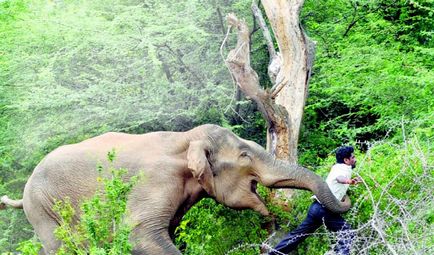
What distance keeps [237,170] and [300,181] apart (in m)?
0.72

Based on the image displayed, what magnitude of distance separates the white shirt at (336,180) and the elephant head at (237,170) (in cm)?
12

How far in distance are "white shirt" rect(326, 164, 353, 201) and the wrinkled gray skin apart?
0.13 m

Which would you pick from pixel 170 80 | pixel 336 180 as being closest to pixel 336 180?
pixel 336 180

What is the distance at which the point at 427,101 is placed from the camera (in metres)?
15.5

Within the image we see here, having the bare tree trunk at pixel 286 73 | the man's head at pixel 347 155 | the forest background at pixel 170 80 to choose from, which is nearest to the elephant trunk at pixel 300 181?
the man's head at pixel 347 155

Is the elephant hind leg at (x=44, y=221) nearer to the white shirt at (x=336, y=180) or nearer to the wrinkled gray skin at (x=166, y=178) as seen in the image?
the wrinkled gray skin at (x=166, y=178)

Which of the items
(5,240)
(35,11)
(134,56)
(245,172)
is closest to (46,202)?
(245,172)

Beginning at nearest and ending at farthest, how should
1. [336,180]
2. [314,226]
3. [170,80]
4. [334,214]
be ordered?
[336,180] → [334,214] → [314,226] → [170,80]

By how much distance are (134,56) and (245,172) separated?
6.49 meters

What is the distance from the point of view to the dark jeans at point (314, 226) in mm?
10352

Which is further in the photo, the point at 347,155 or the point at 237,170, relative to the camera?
the point at 237,170

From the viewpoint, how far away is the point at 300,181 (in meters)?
10.3

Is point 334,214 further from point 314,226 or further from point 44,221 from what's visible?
point 44,221

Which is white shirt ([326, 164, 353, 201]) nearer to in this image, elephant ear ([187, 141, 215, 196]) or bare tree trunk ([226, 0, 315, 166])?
elephant ear ([187, 141, 215, 196])
